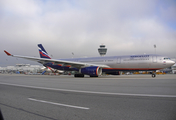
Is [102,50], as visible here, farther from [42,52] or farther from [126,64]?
[126,64]

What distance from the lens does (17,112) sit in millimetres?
4949

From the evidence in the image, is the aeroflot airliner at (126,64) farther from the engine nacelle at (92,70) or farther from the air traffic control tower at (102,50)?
the air traffic control tower at (102,50)

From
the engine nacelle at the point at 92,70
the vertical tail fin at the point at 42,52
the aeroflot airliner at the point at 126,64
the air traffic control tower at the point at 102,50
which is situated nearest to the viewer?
the aeroflot airliner at the point at 126,64

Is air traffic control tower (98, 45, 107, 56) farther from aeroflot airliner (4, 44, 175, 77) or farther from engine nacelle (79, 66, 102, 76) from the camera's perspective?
engine nacelle (79, 66, 102, 76)

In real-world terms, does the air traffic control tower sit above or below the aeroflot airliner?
above

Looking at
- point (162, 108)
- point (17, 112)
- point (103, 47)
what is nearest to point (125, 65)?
point (162, 108)

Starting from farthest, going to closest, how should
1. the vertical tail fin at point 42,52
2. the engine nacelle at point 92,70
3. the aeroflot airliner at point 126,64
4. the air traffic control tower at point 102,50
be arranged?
the air traffic control tower at point 102,50 < the vertical tail fin at point 42,52 < the engine nacelle at point 92,70 < the aeroflot airliner at point 126,64

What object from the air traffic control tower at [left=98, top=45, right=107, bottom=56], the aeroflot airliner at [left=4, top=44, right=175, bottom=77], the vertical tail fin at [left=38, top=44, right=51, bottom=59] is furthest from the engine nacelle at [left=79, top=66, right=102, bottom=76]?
the air traffic control tower at [left=98, top=45, right=107, bottom=56]

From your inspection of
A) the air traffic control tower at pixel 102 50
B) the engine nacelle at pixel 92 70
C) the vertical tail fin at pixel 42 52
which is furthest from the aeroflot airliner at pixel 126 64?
the air traffic control tower at pixel 102 50

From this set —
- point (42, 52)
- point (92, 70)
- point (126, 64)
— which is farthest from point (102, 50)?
point (92, 70)

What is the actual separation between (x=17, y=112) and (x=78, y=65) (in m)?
19.8

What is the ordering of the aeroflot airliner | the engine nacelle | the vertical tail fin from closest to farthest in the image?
the aeroflot airliner
the engine nacelle
the vertical tail fin

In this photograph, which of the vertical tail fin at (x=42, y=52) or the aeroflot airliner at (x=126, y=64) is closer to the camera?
the aeroflot airliner at (x=126, y=64)

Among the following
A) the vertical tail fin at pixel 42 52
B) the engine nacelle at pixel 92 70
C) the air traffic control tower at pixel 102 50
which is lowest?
the engine nacelle at pixel 92 70
